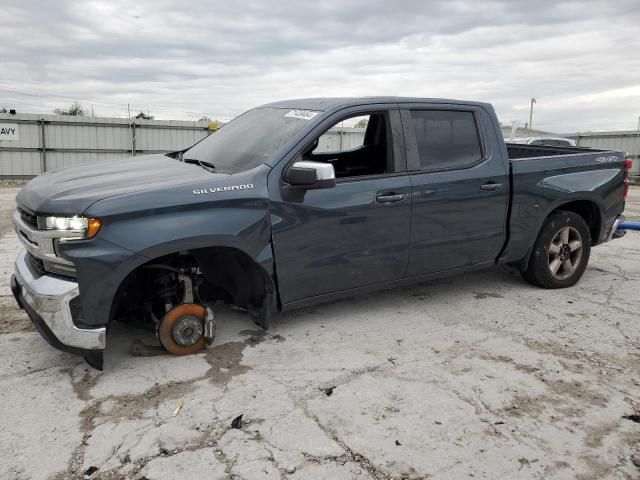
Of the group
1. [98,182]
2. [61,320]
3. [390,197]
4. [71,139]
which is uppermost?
[71,139]

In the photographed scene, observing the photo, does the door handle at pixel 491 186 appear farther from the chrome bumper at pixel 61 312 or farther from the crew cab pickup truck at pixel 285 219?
the chrome bumper at pixel 61 312

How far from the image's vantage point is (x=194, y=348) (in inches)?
147

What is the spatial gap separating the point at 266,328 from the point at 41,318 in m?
1.46

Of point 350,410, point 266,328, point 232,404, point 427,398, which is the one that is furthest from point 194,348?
point 427,398

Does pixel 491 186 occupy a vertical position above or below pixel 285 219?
above

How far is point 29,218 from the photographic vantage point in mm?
3371

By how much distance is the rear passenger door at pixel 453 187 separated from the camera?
14.0 ft

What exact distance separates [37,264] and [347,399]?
212 centimetres

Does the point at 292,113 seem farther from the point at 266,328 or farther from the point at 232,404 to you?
the point at 232,404

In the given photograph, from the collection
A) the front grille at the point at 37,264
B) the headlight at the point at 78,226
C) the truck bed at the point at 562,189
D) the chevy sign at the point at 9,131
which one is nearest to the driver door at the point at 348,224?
the headlight at the point at 78,226

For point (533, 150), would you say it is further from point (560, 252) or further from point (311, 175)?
point (311, 175)

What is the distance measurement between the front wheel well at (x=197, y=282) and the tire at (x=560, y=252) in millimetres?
2745

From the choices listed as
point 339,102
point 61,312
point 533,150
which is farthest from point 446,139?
point 61,312

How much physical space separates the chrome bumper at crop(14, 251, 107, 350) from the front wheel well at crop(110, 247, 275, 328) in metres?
0.42
